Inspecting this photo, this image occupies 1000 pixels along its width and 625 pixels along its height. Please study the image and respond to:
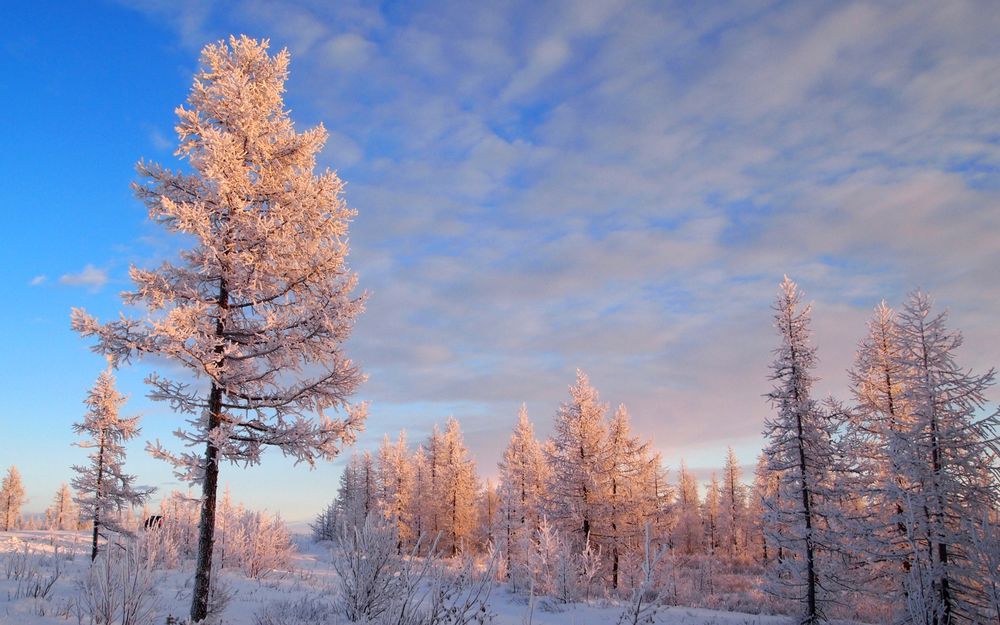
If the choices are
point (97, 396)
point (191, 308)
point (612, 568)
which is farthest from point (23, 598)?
point (612, 568)

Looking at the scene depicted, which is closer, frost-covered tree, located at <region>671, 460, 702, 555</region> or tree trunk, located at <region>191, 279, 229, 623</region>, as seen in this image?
tree trunk, located at <region>191, 279, 229, 623</region>

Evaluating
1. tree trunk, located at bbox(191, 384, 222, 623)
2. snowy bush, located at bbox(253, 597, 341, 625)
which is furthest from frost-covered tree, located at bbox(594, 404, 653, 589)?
tree trunk, located at bbox(191, 384, 222, 623)

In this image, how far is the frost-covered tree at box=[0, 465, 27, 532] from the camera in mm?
62375

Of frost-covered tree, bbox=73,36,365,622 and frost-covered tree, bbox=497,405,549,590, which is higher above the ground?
frost-covered tree, bbox=73,36,365,622

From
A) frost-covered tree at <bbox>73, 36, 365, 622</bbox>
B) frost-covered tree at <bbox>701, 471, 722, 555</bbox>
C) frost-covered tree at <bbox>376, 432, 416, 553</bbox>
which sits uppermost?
frost-covered tree at <bbox>73, 36, 365, 622</bbox>

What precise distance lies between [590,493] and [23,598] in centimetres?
2195

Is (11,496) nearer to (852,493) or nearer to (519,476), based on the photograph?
(519,476)

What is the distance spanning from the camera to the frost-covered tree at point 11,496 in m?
62.4

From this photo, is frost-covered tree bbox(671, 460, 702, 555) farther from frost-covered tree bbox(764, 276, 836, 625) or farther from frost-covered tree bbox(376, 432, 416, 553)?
frost-covered tree bbox(764, 276, 836, 625)

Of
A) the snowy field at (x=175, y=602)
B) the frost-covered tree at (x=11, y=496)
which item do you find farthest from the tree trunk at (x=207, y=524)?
the frost-covered tree at (x=11, y=496)

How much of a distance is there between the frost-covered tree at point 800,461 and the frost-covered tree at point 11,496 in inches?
3118

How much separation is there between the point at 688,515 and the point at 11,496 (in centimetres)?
7715

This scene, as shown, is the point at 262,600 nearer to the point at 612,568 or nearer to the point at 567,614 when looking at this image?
the point at 567,614

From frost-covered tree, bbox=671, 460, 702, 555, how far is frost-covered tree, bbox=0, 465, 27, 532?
7307 cm
